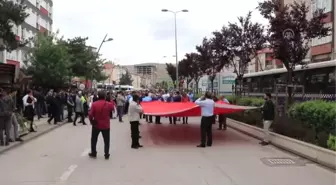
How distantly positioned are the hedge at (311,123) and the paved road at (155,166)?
89 cm

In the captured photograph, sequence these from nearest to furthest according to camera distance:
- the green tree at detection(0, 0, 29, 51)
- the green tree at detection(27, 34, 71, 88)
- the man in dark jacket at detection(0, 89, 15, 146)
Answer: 1. the man in dark jacket at detection(0, 89, 15, 146)
2. the green tree at detection(0, 0, 29, 51)
3. the green tree at detection(27, 34, 71, 88)

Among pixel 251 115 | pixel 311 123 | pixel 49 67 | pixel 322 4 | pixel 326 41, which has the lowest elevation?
pixel 251 115

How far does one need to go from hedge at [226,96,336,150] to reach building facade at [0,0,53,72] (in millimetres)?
38958

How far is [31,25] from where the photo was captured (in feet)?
203

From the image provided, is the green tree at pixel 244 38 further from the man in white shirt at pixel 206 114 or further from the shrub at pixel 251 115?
the man in white shirt at pixel 206 114

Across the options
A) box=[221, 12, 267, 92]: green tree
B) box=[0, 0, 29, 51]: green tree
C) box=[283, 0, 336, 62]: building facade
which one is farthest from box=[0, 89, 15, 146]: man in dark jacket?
box=[283, 0, 336, 62]: building facade

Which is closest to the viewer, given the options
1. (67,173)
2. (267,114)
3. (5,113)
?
(67,173)

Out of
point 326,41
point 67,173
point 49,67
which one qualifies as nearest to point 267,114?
point 67,173

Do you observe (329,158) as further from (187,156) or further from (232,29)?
(232,29)

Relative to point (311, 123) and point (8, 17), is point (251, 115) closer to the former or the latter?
point (311, 123)

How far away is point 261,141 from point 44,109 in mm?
18505

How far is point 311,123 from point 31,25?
5404 centimetres

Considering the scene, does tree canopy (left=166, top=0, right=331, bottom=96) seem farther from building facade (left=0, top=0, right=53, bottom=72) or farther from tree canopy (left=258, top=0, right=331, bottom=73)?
building facade (left=0, top=0, right=53, bottom=72)

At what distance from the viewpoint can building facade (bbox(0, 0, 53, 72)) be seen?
52.7 metres
